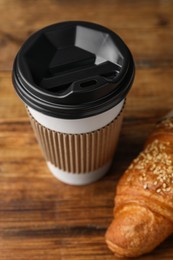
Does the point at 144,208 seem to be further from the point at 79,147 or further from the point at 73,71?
the point at 73,71

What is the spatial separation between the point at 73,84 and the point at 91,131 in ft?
0.45

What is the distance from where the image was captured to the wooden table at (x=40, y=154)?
3.97 ft

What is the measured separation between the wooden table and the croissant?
6cm

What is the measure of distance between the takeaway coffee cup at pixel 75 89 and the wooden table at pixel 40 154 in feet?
0.27

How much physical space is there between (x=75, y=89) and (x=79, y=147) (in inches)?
7.5

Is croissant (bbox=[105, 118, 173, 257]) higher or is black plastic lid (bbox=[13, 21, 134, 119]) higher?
black plastic lid (bbox=[13, 21, 134, 119])

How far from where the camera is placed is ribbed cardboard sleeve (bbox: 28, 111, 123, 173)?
3.83ft

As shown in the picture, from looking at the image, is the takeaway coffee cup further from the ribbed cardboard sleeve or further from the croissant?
the croissant

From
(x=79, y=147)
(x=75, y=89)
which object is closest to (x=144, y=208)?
(x=79, y=147)

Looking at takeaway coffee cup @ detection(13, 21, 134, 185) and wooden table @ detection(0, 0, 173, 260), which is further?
wooden table @ detection(0, 0, 173, 260)

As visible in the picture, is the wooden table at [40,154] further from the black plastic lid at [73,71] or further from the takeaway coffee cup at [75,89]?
the black plastic lid at [73,71]

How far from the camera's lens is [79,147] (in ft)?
3.92

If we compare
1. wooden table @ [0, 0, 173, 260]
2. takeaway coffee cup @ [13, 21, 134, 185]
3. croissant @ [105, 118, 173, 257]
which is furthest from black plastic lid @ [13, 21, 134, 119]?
wooden table @ [0, 0, 173, 260]

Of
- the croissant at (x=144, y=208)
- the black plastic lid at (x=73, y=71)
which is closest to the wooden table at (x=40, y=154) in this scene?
the croissant at (x=144, y=208)
